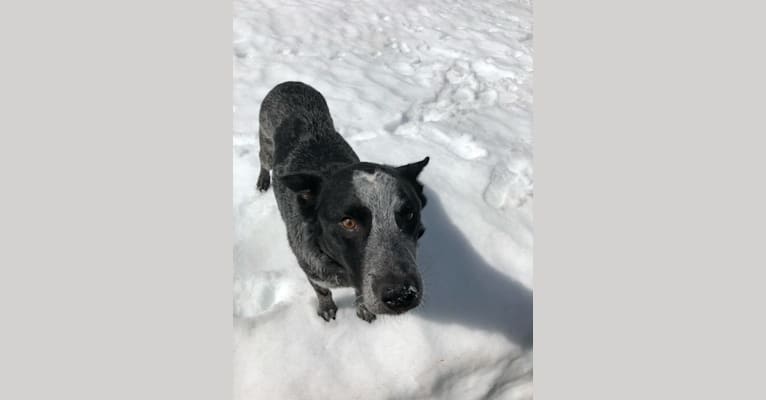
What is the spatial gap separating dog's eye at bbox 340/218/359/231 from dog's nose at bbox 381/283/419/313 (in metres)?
0.47

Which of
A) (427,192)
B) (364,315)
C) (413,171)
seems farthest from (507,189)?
(364,315)

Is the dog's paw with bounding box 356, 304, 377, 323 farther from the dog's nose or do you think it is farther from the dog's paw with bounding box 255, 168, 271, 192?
the dog's paw with bounding box 255, 168, 271, 192

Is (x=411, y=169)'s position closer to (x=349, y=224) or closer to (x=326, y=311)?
(x=349, y=224)

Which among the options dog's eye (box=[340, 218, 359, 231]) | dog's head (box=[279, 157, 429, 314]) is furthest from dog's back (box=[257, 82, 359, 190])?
dog's eye (box=[340, 218, 359, 231])

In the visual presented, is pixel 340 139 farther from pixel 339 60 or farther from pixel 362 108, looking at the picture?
pixel 339 60

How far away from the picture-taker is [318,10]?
265 inches

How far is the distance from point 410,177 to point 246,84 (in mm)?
2935

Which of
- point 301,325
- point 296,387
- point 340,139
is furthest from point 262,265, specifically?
point 340,139

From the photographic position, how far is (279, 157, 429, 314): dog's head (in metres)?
2.71

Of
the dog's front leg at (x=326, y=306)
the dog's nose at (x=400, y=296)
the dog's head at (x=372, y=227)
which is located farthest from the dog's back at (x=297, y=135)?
the dog's nose at (x=400, y=296)

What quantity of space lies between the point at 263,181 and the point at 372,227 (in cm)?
245

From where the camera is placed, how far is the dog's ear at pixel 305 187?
10.7 feet

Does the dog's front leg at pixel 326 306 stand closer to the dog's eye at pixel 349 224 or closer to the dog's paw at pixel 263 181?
the dog's eye at pixel 349 224

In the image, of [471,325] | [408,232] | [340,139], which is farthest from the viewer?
[340,139]
